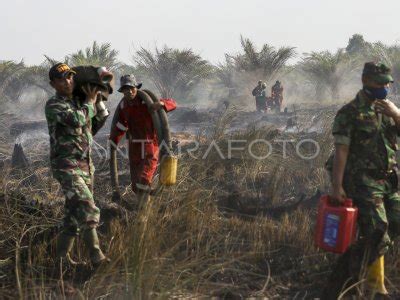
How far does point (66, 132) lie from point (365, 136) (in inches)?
72.4

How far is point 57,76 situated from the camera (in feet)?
11.2

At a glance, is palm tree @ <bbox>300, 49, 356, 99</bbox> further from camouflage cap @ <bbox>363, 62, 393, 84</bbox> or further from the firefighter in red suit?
camouflage cap @ <bbox>363, 62, 393, 84</bbox>

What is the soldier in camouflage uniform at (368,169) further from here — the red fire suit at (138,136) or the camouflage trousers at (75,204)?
the red fire suit at (138,136)

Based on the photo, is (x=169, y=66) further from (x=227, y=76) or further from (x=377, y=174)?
(x=377, y=174)

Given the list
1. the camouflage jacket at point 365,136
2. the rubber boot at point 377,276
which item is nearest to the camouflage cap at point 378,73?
the camouflage jacket at point 365,136

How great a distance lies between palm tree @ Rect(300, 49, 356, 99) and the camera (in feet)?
68.8

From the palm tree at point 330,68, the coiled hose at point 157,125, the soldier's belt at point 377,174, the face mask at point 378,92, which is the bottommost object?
the soldier's belt at point 377,174

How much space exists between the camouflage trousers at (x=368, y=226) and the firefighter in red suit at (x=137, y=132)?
1885 mm

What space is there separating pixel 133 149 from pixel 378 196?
2293mm

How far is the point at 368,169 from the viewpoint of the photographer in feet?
10.5

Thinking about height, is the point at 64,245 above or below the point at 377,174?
below

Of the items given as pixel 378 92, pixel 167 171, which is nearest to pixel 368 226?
pixel 378 92

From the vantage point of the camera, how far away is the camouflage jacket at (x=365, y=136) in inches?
124

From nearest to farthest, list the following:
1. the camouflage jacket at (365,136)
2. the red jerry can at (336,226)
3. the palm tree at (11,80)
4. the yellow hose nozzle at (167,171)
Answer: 1. the red jerry can at (336,226)
2. the camouflage jacket at (365,136)
3. the yellow hose nozzle at (167,171)
4. the palm tree at (11,80)
